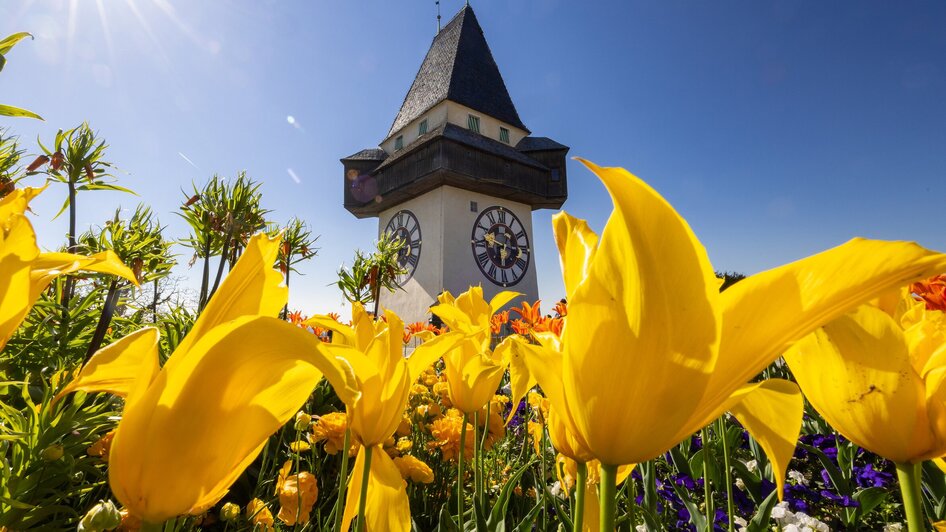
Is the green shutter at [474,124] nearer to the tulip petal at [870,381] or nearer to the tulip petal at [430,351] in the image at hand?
the tulip petal at [430,351]

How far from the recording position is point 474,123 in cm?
1470

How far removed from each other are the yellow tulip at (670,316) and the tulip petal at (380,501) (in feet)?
1.04

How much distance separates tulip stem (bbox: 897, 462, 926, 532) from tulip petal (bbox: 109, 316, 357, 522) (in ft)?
1.55

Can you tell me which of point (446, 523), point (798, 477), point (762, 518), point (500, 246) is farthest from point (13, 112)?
point (500, 246)

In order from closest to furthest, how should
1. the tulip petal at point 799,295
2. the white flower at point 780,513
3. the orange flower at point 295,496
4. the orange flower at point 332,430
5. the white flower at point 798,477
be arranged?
the tulip petal at point 799,295 → the orange flower at point 295,496 → the orange flower at point 332,430 → the white flower at point 780,513 → the white flower at point 798,477

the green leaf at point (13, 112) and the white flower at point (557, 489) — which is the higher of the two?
the green leaf at point (13, 112)

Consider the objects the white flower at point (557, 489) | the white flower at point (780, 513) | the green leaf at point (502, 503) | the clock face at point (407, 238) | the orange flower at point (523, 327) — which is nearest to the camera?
the green leaf at point (502, 503)

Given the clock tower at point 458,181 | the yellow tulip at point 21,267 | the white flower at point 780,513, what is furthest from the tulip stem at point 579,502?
the clock tower at point 458,181

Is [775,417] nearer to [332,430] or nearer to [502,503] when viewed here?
[502,503]

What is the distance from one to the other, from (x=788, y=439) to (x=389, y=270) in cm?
714

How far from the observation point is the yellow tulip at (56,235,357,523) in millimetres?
308

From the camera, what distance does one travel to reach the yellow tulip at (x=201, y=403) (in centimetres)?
31

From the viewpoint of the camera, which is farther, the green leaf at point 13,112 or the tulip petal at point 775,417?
the green leaf at point 13,112

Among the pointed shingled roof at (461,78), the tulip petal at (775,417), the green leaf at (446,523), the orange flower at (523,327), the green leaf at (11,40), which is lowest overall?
the green leaf at (446,523)
